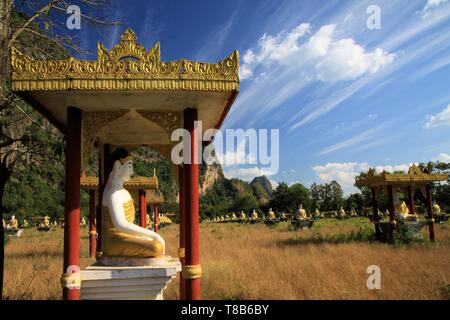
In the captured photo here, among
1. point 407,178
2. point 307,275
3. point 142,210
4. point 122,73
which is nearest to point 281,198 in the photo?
point 407,178

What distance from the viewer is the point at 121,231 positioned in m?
5.54

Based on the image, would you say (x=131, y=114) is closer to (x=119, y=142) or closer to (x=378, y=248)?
(x=119, y=142)

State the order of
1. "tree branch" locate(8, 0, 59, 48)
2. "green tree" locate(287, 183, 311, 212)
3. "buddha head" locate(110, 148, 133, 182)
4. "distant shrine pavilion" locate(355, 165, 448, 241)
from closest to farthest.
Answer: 1. "buddha head" locate(110, 148, 133, 182)
2. "tree branch" locate(8, 0, 59, 48)
3. "distant shrine pavilion" locate(355, 165, 448, 241)
4. "green tree" locate(287, 183, 311, 212)

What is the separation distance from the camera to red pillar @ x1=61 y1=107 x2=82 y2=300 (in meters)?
5.07

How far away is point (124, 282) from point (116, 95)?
2.86 m

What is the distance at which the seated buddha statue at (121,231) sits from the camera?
17.9 ft

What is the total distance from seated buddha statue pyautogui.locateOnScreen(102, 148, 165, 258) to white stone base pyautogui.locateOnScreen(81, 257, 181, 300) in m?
0.27

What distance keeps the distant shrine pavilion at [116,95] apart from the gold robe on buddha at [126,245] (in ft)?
1.13

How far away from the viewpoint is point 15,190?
5322 centimetres

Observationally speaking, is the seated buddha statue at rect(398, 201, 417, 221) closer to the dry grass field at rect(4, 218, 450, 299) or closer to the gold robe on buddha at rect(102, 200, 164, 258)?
the dry grass field at rect(4, 218, 450, 299)

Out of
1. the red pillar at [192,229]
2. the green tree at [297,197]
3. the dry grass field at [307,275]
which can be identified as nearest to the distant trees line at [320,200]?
the green tree at [297,197]

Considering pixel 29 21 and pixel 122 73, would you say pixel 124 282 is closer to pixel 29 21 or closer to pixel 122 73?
pixel 122 73

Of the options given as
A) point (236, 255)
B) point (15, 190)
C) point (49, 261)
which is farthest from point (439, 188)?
point (15, 190)

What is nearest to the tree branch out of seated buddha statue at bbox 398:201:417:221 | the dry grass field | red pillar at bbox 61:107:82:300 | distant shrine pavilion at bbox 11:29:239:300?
distant shrine pavilion at bbox 11:29:239:300
